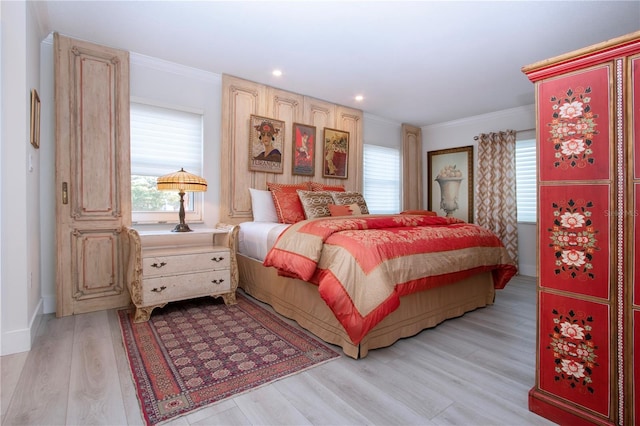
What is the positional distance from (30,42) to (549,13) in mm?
3754

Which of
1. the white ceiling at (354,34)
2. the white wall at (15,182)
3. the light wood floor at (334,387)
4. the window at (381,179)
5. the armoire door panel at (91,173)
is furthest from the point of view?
the window at (381,179)

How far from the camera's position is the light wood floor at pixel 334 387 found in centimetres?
141

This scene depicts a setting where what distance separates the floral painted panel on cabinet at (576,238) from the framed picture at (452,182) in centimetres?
416

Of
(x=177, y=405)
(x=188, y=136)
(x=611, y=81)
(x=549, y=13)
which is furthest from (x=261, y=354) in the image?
(x=549, y=13)

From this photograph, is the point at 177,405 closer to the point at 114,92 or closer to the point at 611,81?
the point at 611,81

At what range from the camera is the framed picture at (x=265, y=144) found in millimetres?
3906

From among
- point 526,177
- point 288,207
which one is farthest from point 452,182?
point 288,207

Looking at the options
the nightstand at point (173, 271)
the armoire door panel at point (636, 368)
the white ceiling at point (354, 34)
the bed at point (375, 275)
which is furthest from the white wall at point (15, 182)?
the armoire door panel at point (636, 368)

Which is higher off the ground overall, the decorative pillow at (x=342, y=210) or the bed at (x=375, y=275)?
the decorative pillow at (x=342, y=210)

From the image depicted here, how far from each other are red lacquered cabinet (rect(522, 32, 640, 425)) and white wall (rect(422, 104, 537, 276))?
11.2ft

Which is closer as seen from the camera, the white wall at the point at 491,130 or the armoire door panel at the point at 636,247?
the armoire door panel at the point at 636,247

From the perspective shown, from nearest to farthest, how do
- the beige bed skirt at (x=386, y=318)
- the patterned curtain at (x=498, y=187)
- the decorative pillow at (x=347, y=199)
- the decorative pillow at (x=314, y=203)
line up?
the beige bed skirt at (x=386, y=318)
the decorative pillow at (x=314, y=203)
the decorative pillow at (x=347, y=199)
the patterned curtain at (x=498, y=187)

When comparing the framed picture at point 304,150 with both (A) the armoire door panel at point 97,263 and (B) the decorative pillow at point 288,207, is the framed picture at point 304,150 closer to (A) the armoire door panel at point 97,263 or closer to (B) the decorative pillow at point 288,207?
(B) the decorative pillow at point 288,207

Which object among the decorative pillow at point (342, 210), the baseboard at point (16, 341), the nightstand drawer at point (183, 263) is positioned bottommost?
the baseboard at point (16, 341)
